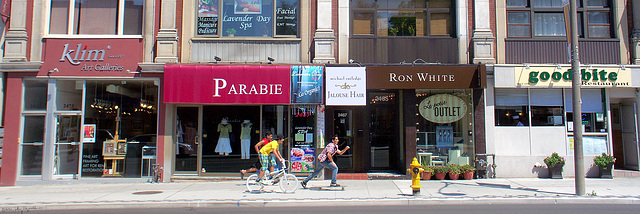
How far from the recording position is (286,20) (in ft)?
43.7

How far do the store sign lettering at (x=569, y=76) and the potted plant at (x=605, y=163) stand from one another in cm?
227

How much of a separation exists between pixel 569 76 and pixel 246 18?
996 cm

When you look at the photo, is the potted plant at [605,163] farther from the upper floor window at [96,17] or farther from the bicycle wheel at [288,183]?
the upper floor window at [96,17]

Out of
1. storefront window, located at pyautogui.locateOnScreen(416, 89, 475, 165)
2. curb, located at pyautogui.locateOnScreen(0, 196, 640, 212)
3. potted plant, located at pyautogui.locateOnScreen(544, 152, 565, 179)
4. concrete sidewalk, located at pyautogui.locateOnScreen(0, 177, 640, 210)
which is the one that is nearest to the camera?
curb, located at pyautogui.locateOnScreen(0, 196, 640, 212)

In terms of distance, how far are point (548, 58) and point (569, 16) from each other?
2417 mm

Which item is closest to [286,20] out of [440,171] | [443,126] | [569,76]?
[443,126]

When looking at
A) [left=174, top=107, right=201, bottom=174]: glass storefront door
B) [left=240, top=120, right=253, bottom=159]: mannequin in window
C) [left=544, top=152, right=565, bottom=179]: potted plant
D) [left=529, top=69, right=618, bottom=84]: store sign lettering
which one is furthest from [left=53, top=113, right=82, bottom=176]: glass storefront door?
[left=544, top=152, right=565, bottom=179]: potted plant

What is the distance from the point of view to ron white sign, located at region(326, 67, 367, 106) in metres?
12.4

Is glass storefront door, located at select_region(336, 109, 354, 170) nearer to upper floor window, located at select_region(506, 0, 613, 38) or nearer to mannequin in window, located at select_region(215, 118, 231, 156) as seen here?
mannequin in window, located at select_region(215, 118, 231, 156)

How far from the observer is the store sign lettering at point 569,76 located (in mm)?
12602

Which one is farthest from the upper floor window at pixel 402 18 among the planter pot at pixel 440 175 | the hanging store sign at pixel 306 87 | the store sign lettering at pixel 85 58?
the store sign lettering at pixel 85 58

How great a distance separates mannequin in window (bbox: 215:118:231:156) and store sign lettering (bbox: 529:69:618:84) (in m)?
9.37

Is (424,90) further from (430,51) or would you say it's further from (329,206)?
(329,206)

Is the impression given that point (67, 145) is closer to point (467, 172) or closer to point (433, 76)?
point (433, 76)
